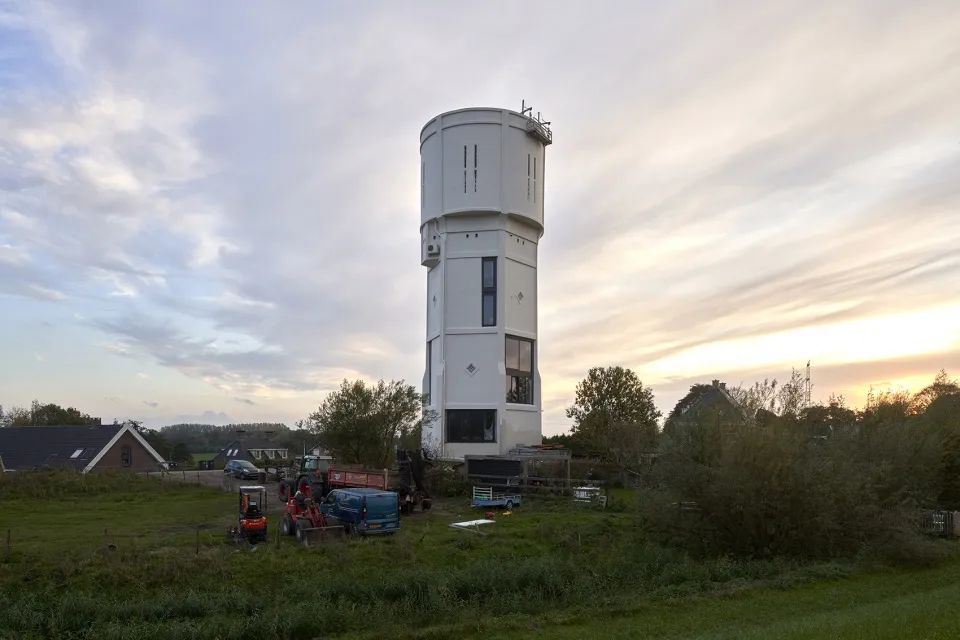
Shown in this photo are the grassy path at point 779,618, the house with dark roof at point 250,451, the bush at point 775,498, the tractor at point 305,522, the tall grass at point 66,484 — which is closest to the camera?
the grassy path at point 779,618

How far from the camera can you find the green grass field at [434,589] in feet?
47.9

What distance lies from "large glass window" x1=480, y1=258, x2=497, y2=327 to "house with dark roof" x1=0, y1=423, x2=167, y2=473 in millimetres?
24537

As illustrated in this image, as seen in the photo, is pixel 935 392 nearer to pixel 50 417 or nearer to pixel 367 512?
pixel 367 512

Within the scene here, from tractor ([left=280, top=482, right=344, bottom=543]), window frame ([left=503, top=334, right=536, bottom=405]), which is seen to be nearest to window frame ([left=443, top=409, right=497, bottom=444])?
window frame ([left=503, top=334, right=536, bottom=405])

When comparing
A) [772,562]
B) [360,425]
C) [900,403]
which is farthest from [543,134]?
[772,562]

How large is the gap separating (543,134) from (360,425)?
Result: 73.9ft

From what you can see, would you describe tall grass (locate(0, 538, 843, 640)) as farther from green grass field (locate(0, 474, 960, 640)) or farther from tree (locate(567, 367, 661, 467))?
tree (locate(567, 367, 661, 467))

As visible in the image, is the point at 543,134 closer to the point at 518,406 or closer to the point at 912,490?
the point at 518,406

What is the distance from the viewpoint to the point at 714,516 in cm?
2228

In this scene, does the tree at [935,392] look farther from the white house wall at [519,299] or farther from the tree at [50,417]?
the tree at [50,417]

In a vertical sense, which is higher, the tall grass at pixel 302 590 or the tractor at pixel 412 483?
the tractor at pixel 412 483

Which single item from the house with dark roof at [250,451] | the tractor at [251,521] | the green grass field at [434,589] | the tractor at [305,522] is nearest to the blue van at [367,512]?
the tractor at [305,522]

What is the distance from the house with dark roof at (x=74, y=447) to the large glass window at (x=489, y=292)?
24.5 m

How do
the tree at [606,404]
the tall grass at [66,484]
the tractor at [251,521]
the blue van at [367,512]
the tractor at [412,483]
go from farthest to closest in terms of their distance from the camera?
the tree at [606,404]
the tall grass at [66,484]
the tractor at [412,483]
the blue van at [367,512]
the tractor at [251,521]
